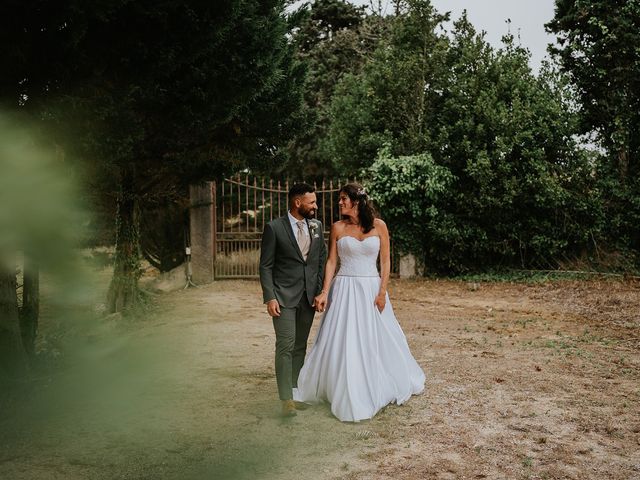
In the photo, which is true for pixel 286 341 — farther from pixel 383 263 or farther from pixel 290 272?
pixel 383 263

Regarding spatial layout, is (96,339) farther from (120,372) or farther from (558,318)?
(558,318)

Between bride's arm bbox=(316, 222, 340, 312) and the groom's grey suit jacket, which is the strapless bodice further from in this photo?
the groom's grey suit jacket

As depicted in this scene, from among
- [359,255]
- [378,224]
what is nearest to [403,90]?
[378,224]

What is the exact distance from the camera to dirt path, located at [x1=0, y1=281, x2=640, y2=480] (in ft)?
2.63

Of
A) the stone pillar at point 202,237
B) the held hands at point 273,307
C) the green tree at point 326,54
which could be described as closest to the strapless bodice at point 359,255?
the held hands at point 273,307

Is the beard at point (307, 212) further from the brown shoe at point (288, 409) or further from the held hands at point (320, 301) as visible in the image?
the brown shoe at point (288, 409)

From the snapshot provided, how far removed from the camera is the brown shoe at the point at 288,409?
15.1 ft

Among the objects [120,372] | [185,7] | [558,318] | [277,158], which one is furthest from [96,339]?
[277,158]

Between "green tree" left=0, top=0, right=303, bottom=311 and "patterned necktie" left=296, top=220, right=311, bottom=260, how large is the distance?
138 cm

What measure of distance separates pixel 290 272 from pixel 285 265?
0.23 ft

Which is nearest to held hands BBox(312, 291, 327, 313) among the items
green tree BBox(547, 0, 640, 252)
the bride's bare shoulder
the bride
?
the bride

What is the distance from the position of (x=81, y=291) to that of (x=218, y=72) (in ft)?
21.3

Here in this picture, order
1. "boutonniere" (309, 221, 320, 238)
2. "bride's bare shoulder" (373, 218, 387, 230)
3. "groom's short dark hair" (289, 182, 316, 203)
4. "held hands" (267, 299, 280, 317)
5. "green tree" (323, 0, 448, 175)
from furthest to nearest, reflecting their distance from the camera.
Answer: "green tree" (323, 0, 448, 175), "bride's bare shoulder" (373, 218, 387, 230), "boutonniere" (309, 221, 320, 238), "groom's short dark hair" (289, 182, 316, 203), "held hands" (267, 299, 280, 317)

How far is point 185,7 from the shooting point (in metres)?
4.21
